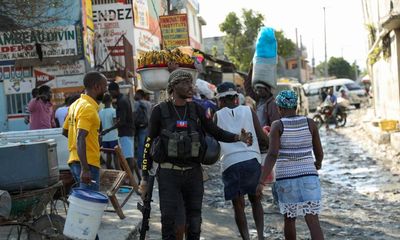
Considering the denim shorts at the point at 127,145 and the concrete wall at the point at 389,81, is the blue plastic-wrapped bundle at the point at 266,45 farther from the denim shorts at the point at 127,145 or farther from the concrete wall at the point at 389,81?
the concrete wall at the point at 389,81

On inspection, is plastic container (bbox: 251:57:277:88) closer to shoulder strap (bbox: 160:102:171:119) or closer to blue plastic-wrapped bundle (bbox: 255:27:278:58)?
blue plastic-wrapped bundle (bbox: 255:27:278:58)

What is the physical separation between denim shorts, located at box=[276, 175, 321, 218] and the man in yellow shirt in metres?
1.82

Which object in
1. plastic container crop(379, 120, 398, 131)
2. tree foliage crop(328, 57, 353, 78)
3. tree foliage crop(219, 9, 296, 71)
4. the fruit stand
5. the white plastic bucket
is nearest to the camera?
the white plastic bucket

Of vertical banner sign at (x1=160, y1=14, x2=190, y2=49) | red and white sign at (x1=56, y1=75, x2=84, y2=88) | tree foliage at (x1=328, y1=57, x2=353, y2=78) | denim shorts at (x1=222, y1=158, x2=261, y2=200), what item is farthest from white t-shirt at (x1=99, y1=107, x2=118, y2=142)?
tree foliage at (x1=328, y1=57, x2=353, y2=78)

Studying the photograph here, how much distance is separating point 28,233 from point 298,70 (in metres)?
81.7

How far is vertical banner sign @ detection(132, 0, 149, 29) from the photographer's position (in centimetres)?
1888

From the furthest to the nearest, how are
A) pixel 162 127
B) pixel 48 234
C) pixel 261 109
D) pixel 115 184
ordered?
pixel 261 109 → pixel 115 184 → pixel 48 234 → pixel 162 127

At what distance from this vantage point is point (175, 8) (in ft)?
79.7

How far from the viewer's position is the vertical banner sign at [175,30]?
63.1 ft

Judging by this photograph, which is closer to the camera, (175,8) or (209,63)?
(175,8)

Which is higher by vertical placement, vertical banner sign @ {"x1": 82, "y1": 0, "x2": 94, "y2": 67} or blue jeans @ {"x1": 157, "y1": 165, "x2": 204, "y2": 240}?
vertical banner sign @ {"x1": 82, "y1": 0, "x2": 94, "y2": 67}

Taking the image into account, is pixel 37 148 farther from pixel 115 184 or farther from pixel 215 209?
pixel 215 209

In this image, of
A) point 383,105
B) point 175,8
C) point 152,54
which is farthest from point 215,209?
point 175,8

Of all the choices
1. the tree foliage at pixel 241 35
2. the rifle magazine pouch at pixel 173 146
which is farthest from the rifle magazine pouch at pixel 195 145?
the tree foliage at pixel 241 35
